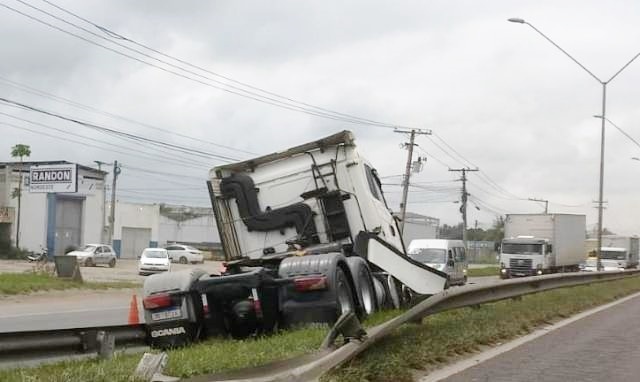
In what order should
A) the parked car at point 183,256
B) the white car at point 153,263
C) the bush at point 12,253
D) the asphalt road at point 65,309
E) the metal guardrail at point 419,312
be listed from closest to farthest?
the metal guardrail at point 419,312 < the asphalt road at point 65,309 < the white car at point 153,263 < the bush at point 12,253 < the parked car at point 183,256

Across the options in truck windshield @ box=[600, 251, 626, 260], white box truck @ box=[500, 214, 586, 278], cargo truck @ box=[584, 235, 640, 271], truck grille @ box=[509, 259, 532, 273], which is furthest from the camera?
truck windshield @ box=[600, 251, 626, 260]

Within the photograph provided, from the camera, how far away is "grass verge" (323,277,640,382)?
7.84 meters

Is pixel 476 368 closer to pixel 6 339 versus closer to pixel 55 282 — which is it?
pixel 6 339

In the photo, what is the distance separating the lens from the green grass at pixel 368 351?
22.0ft

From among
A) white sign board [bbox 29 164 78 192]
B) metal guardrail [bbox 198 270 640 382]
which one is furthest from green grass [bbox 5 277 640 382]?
white sign board [bbox 29 164 78 192]

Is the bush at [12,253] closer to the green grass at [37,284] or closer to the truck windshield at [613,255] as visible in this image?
the green grass at [37,284]

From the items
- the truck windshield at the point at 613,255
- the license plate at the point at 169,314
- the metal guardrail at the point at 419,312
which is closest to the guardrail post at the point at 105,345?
the license plate at the point at 169,314

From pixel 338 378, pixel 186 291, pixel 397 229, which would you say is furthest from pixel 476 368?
pixel 397 229

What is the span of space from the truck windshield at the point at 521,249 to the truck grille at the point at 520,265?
455mm

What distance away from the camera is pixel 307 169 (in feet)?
42.8

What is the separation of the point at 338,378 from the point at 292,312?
292 centimetres

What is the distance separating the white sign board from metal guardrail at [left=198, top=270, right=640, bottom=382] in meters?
41.2

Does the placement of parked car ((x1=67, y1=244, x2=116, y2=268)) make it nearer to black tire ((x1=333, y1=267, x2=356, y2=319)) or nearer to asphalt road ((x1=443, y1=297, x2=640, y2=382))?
asphalt road ((x1=443, y1=297, x2=640, y2=382))

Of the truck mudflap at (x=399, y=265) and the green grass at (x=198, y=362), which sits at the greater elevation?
the truck mudflap at (x=399, y=265)
